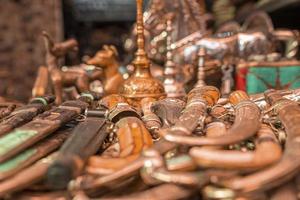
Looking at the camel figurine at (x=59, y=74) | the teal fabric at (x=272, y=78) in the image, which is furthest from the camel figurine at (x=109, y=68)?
the teal fabric at (x=272, y=78)

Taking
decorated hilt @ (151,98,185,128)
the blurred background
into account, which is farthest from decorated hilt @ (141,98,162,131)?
the blurred background

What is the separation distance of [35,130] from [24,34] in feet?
6.86

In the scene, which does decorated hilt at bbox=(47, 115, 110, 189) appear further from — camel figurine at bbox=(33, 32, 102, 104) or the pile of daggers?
camel figurine at bbox=(33, 32, 102, 104)

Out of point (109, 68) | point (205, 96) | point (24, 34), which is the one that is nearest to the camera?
point (205, 96)

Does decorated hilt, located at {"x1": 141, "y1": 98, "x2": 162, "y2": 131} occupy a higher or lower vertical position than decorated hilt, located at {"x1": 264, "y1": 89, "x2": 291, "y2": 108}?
lower

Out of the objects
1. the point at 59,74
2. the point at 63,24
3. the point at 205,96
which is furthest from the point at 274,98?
the point at 63,24

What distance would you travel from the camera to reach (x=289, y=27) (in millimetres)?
2268

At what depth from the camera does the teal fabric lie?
1.22 meters

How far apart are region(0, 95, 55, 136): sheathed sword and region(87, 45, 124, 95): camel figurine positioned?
492 millimetres

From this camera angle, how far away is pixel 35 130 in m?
0.45

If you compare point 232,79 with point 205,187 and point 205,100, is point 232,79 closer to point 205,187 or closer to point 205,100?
point 205,100

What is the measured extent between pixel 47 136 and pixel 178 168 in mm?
191

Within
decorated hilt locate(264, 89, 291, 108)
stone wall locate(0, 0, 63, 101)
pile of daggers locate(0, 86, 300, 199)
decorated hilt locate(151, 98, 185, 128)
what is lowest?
pile of daggers locate(0, 86, 300, 199)

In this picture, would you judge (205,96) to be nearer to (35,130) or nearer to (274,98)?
(274,98)
